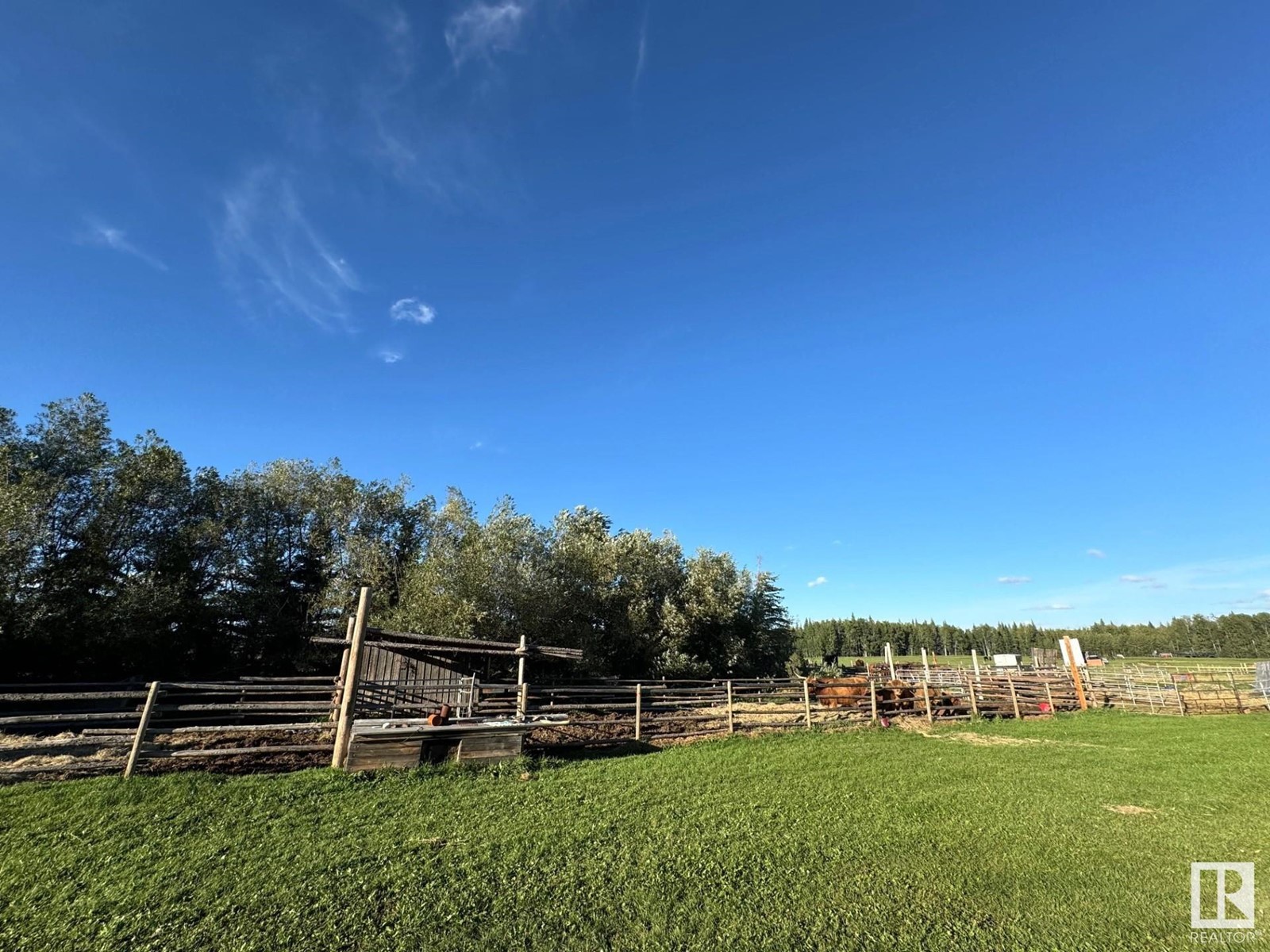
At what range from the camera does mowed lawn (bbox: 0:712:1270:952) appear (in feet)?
13.7

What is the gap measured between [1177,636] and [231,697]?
150 meters

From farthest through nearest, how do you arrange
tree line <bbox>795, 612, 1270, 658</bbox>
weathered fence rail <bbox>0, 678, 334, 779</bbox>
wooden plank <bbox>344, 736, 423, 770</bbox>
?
1. tree line <bbox>795, 612, 1270, 658</bbox>
2. wooden plank <bbox>344, 736, 423, 770</bbox>
3. weathered fence rail <bbox>0, 678, 334, 779</bbox>

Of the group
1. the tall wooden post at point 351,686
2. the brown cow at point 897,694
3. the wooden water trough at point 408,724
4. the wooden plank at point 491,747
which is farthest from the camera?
the brown cow at point 897,694

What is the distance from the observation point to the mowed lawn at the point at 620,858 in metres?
4.17

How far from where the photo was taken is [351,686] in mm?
9336

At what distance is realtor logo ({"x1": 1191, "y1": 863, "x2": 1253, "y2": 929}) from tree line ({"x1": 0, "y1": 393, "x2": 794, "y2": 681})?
19149 millimetres

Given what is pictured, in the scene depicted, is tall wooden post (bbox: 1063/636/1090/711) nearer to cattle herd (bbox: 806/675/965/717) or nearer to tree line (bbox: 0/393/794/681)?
cattle herd (bbox: 806/675/965/717)

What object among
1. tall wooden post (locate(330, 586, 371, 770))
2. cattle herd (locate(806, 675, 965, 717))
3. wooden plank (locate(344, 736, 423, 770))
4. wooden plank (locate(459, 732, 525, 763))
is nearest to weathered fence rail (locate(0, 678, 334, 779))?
tall wooden post (locate(330, 586, 371, 770))

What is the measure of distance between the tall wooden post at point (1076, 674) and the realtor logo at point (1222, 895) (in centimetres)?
1978

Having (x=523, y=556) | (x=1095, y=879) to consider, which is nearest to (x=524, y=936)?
(x=1095, y=879)

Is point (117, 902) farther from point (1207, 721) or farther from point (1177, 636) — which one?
point (1177, 636)

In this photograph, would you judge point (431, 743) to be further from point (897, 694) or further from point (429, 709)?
point (897, 694)

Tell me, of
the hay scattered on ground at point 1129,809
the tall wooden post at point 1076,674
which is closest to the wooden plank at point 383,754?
the hay scattered on ground at point 1129,809

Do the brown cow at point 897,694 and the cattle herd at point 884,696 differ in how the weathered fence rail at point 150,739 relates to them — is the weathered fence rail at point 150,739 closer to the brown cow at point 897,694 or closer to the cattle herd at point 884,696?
the cattle herd at point 884,696
